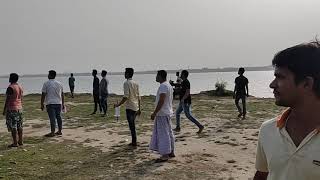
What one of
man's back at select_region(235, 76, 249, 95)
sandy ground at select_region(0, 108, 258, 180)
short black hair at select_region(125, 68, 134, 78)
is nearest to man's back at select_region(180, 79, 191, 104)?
sandy ground at select_region(0, 108, 258, 180)

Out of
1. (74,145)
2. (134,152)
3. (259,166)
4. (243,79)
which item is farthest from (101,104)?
(259,166)

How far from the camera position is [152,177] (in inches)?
332

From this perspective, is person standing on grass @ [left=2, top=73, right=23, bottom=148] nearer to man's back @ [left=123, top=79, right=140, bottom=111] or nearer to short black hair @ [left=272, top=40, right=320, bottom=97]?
man's back @ [left=123, top=79, right=140, bottom=111]

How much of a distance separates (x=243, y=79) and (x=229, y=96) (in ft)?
47.1

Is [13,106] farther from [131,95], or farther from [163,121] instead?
[163,121]

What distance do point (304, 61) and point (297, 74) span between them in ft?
0.27

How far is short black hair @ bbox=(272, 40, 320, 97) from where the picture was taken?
267 cm

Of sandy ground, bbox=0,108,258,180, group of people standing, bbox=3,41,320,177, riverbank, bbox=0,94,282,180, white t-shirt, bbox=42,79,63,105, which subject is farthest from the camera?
white t-shirt, bbox=42,79,63,105

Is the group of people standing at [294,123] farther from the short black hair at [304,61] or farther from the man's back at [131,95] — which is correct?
the man's back at [131,95]

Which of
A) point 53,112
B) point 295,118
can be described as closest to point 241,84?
point 53,112

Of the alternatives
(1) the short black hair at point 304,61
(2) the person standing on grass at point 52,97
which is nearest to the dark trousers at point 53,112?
(2) the person standing on grass at point 52,97

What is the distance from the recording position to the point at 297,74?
271 centimetres

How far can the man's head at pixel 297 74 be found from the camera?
8.78 feet

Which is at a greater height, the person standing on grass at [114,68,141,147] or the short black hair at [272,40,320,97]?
the short black hair at [272,40,320,97]
